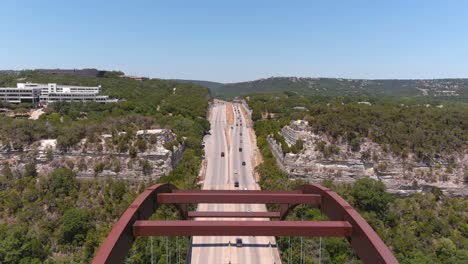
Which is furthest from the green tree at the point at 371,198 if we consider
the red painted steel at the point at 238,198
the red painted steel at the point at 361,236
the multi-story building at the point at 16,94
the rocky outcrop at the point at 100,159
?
the multi-story building at the point at 16,94

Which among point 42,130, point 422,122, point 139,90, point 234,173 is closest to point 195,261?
point 234,173

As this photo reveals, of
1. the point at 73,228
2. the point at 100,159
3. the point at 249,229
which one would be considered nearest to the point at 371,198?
the point at 73,228

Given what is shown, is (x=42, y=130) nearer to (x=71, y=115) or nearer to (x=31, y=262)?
(x=71, y=115)

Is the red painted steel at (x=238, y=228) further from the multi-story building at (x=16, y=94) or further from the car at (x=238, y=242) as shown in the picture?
the multi-story building at (x=16, y=94)

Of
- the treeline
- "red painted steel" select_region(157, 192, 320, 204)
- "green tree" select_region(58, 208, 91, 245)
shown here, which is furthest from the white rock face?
"red painted steel" select_region(157, 192, 320, 204)

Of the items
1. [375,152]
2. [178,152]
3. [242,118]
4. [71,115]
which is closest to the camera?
[375,152]

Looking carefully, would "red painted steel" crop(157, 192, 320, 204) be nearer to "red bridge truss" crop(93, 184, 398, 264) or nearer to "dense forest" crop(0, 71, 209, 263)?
"red bridge truss" crop(93, 184, 398, 264)
